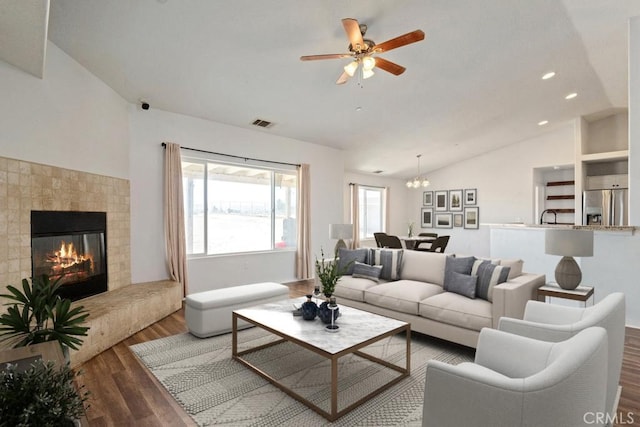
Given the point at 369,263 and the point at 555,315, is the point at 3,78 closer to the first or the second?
the point at 369,263

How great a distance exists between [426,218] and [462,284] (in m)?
7.19

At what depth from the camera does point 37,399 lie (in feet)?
3.71

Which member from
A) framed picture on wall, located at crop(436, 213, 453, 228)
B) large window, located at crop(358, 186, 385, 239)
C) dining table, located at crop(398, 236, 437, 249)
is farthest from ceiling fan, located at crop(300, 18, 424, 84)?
framed picture on wall, located at crop(436, 213, 453, 228)

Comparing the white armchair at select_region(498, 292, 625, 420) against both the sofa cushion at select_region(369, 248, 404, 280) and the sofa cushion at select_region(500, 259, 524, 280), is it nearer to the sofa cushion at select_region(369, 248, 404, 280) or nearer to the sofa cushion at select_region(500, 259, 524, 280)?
the sofa cushion at select_region(500, 259, 524, 280)

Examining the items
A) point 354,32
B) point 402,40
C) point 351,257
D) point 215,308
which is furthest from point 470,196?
point 215,308

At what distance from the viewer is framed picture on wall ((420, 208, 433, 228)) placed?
1033cm

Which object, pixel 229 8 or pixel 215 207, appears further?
pixel 215 207

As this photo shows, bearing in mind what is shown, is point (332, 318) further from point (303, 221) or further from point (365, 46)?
point (303, 221)

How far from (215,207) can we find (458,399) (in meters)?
4.84

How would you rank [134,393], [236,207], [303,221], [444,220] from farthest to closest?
[444,220]
[303,221]
[236,207]
[134,393]

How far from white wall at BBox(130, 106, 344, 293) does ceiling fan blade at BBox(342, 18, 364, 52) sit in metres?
3.15

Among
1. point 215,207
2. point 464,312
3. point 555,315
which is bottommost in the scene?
point 464,312

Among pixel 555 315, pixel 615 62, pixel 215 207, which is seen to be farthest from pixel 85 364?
pixel 615 62

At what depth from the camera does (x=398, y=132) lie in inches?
256
